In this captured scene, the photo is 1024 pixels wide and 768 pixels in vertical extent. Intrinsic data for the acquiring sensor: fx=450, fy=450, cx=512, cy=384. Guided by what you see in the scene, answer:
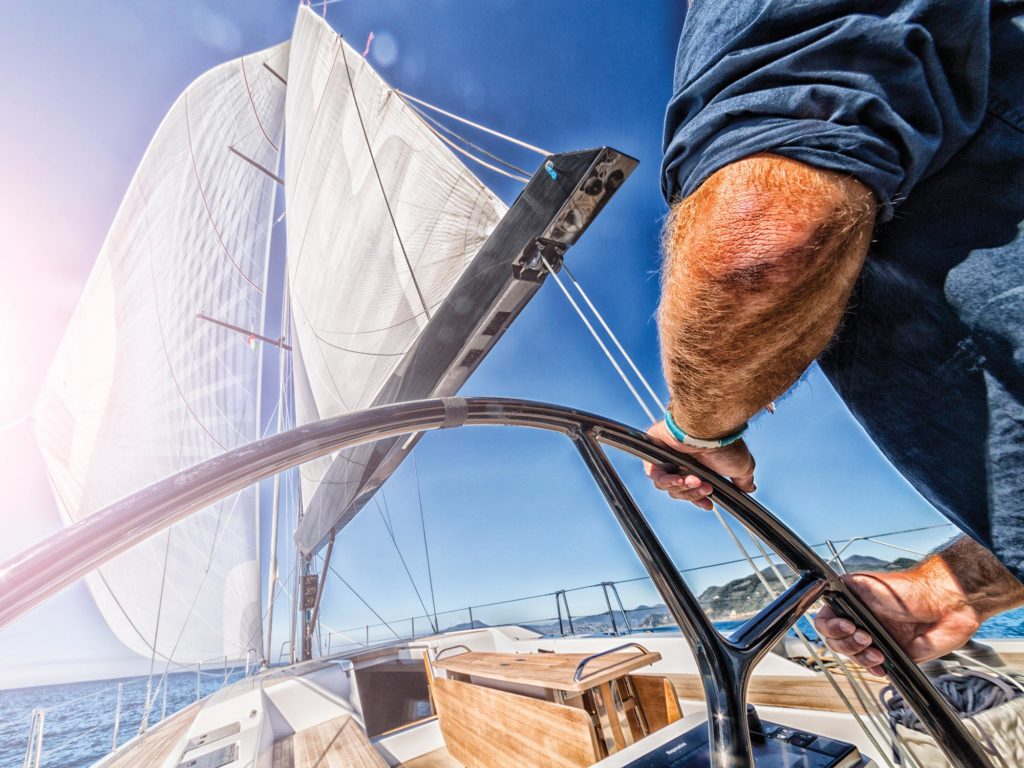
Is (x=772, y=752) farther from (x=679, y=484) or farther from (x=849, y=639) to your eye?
(x=679, y=484)

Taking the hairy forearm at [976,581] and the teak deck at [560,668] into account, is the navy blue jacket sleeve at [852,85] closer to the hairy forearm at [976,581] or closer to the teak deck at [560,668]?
the hairy forearm at [976,581]

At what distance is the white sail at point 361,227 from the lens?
8.09ft

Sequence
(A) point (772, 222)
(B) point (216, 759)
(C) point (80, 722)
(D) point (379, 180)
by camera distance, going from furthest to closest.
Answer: (C) point (80, 722), (D) point (379, 180), (B) point (216, 759), (A) point (772, 222)

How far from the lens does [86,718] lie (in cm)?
2494

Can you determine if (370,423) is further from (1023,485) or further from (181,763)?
(181,763)

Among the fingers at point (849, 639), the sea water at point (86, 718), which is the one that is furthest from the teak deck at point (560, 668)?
the sea water at point (86, 718)

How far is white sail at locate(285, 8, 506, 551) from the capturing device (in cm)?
246

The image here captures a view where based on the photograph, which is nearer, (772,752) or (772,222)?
(772,222)

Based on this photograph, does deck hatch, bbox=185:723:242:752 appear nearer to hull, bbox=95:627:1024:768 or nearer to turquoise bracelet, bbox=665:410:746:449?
hull, bbox=95:627:1024:768

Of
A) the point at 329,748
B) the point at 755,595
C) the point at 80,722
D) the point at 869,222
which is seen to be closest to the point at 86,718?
the point at 80,722

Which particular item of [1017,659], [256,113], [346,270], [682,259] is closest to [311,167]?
[346,270]

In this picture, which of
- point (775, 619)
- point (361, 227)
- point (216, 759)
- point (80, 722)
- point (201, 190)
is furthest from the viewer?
point (80, 722)

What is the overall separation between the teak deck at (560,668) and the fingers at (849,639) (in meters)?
0.95

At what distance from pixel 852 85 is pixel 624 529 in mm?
538
